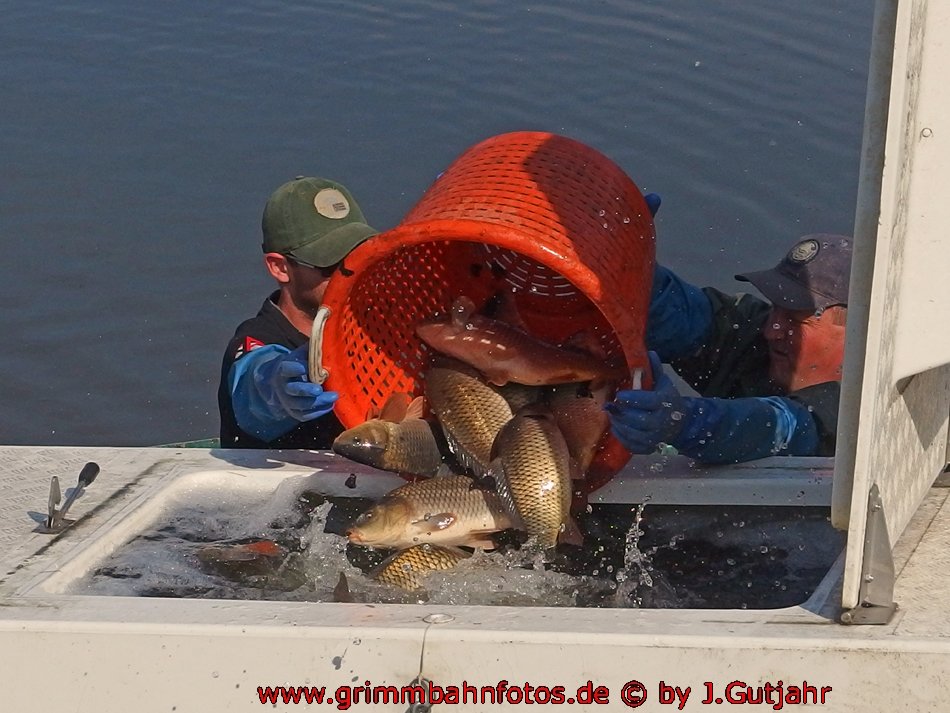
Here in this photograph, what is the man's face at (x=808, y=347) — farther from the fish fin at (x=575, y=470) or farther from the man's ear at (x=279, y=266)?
the man's ear at (x=279, y=266)

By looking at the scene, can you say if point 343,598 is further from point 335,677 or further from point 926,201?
point 926,201

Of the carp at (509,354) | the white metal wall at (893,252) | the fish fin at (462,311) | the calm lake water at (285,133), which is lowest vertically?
the calm lake water at (285,133)

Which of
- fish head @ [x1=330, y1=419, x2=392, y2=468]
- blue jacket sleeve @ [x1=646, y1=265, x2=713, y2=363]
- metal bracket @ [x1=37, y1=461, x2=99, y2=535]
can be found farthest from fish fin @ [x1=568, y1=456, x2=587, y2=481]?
metal bracket @ [x1=37, y1=461, x2=99, y2=535]

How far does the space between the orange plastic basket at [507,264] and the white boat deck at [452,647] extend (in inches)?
36.2

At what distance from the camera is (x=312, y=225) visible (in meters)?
4.46

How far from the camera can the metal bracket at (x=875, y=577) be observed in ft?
7.48

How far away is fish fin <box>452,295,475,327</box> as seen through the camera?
361cm

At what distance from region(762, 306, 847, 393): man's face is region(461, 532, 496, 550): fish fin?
4.83 feet

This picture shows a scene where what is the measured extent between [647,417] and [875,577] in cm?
94

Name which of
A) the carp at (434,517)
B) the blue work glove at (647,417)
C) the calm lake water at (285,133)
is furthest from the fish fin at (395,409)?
the calm lake water at (285,133)

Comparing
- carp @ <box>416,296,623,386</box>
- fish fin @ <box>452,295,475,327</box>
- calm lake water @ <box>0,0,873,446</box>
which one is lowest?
calm lake water @ <box>0,0,873,446</box>

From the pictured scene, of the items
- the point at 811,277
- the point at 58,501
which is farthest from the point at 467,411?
the point at 811,277

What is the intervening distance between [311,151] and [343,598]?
704 cm

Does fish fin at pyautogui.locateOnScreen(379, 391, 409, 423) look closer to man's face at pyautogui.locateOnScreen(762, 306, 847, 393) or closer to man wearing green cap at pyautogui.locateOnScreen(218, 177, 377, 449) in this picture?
man wearing green cap at pyautogui.locateOnScreen(218, 177, 377, 449)
